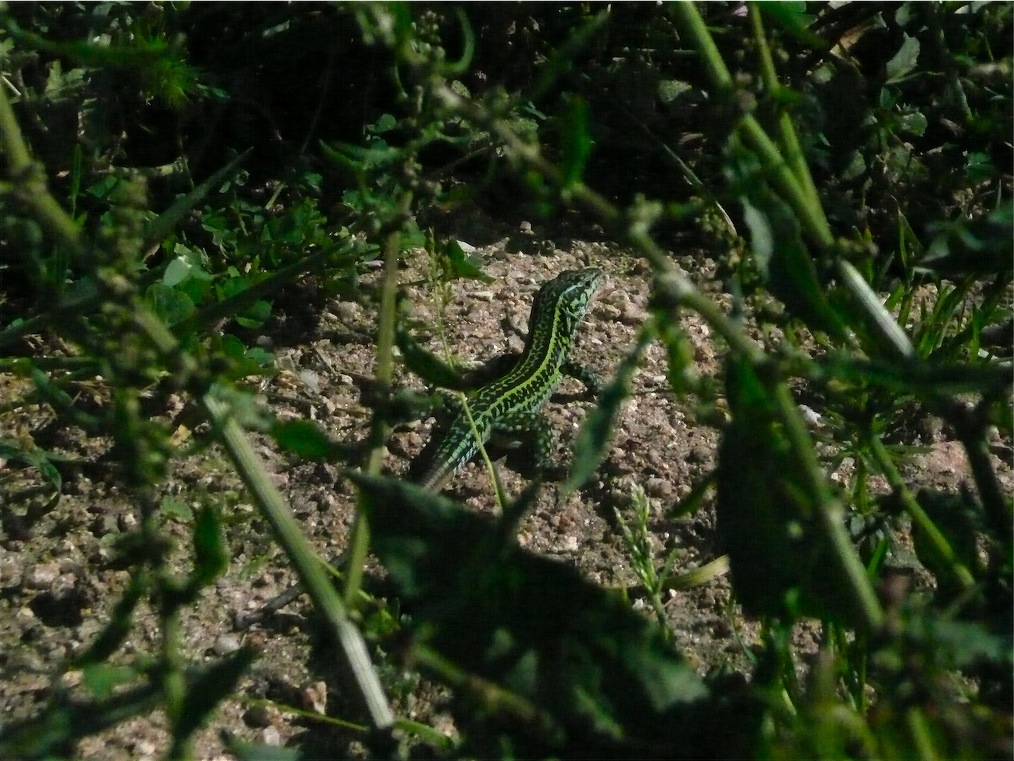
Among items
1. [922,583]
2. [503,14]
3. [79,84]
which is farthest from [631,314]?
[79,84]

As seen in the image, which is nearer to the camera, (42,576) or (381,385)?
(381,385)

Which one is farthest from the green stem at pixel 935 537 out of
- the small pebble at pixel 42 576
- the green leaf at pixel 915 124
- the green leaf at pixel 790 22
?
the green leaf at pixel 915 124

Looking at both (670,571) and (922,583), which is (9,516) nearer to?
(670,571)

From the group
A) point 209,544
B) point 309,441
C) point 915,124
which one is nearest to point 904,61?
point 915,124

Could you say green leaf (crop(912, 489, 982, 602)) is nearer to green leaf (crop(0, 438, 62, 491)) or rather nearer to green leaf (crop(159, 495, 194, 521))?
green leaf (crop(159, 495, 194, 521))

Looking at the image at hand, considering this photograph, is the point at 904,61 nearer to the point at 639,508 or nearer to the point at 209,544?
the point at 639,508

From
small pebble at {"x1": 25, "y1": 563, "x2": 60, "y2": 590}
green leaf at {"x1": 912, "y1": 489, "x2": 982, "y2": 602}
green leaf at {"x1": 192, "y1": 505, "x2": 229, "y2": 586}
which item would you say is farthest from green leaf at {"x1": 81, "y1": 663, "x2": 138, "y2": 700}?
small pebble at {"x1": 25, "y1": 563, "x2": 60, "y2": 590}
